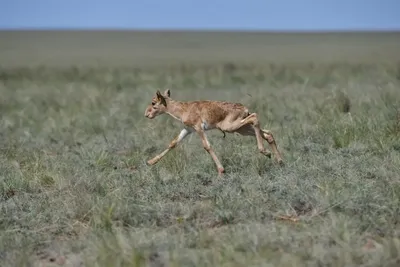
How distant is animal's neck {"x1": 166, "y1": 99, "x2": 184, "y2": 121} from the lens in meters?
10.9

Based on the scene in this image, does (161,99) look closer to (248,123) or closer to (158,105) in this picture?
(158,105)

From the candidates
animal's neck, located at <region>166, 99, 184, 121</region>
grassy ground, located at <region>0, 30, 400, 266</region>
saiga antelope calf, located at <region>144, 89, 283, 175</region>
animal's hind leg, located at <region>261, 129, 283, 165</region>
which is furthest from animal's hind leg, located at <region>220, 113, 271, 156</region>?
animal's neck, located at <region>166, 99, 184, 121</region>

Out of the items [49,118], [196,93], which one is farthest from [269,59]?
[49,118]

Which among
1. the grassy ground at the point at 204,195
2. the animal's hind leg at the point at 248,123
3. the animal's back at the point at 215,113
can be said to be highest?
the animal's back at the point at 215,113

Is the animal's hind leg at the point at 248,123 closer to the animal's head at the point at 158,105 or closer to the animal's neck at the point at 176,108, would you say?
the animal's neck at the point at 176,108

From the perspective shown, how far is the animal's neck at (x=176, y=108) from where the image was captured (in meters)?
10.9

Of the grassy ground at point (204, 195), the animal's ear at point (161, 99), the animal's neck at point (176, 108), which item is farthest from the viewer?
the animal's ear at point (161, 99)

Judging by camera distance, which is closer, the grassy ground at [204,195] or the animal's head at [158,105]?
the grassy ground at [204,195]

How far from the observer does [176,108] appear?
11.0 metres

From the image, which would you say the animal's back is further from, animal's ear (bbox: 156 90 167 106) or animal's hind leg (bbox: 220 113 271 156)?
animal's ear (bbox: 156 90 167 106)

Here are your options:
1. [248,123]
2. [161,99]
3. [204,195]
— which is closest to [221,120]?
[248,123]

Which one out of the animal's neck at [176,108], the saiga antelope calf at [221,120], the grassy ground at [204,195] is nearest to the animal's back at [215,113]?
the saiga antelope calf at [221,120]

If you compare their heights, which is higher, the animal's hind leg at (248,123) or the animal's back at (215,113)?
the animal's back at (215,113)

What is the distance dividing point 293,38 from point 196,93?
57.7m
